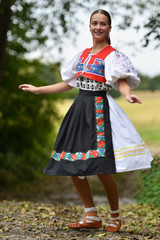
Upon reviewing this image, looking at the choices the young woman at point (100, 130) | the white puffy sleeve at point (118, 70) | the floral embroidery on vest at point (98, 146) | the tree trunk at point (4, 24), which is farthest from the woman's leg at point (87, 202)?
the tree trunk at point (4, 24)

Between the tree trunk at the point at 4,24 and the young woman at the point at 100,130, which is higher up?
the tree trunk at the point at 4,24

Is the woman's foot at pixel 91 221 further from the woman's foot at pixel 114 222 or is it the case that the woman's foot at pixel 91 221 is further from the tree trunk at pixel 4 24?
the tree trunk at pixel 4 24

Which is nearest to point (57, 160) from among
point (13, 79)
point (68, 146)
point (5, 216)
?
point (68, 146)

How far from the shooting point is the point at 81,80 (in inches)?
148

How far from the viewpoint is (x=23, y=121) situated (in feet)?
40.5

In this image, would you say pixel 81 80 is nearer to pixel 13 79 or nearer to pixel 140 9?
pixel 140 9

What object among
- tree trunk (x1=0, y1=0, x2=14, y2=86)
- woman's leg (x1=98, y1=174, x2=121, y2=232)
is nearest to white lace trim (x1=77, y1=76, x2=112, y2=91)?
woman's leg (x1=98, y1=174, x2=121, y2=232)

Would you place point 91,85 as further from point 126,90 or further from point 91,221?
point 91,221

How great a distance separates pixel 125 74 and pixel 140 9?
5.12m

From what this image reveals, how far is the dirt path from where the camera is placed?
3.70 m

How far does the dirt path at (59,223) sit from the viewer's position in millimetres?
3703

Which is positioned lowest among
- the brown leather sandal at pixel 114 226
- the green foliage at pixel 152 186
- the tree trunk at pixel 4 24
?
the green foliage at pixel 152 186

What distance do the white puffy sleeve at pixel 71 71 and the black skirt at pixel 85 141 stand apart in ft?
0.91

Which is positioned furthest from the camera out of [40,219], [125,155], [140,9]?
[140,9]
